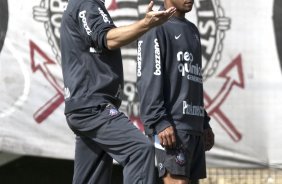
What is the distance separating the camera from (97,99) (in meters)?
4.38

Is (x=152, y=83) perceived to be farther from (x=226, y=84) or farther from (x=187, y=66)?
(x=226, y=84)

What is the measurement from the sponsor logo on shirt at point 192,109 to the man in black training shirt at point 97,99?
51 cm

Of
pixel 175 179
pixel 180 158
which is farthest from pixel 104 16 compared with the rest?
pixel 175 179

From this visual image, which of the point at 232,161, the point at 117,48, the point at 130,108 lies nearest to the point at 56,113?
the point at 130,108

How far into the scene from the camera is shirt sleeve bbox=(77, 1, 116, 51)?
13.9 ft

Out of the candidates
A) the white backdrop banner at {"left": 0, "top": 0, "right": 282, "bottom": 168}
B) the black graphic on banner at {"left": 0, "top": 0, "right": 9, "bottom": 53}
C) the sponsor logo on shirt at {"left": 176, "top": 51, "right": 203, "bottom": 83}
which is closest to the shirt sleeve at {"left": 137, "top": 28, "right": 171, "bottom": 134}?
the sponsor logo on shirt at {"left": 176, "top": 51, "right": 203, "bottom": 83}

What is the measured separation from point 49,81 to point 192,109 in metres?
1.75

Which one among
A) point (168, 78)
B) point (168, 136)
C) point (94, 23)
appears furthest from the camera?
point (168, 78)

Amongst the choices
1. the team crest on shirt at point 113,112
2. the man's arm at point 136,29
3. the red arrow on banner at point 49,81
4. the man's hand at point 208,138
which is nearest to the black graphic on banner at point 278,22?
the man's hand at point 208,138

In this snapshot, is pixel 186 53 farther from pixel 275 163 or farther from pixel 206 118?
pixel 275 163

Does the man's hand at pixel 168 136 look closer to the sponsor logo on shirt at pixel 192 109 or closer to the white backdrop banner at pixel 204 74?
the sponsor logo on shirt at pixel 192 109

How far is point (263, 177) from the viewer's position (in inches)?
261

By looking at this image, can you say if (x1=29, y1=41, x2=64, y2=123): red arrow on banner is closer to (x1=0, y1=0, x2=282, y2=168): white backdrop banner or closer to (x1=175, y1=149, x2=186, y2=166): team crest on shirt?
(x1=0, y1=0, x2=282, y2=168): white backdrop banner

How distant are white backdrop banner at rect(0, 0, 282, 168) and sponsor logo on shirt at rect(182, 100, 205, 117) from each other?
4.65 feet
